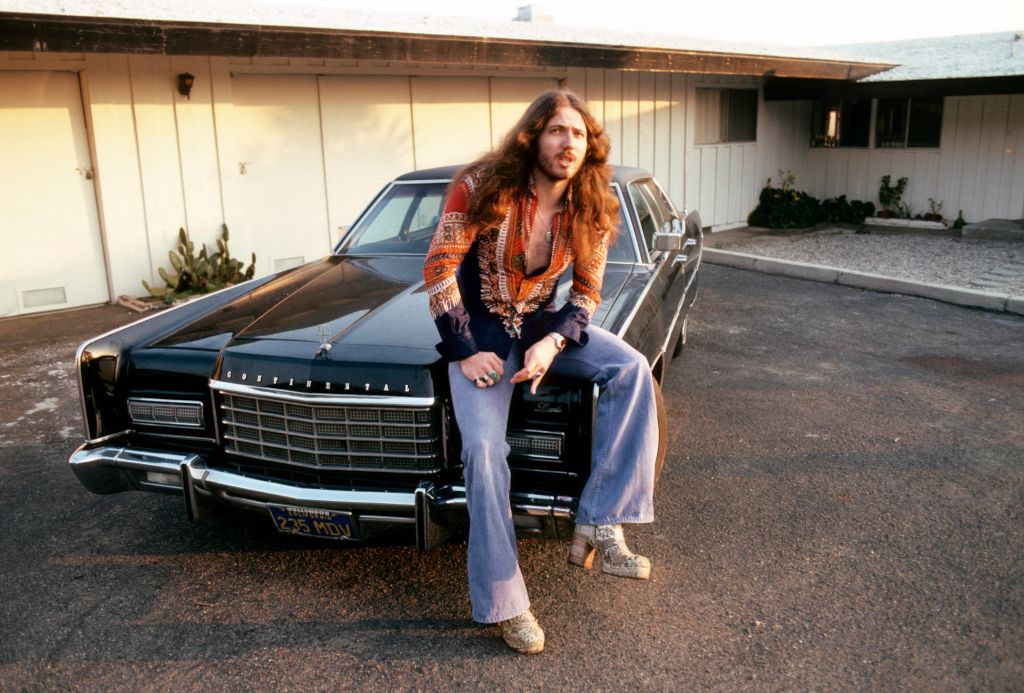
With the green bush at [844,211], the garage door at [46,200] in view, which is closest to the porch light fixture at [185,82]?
the garage door at [46,200]

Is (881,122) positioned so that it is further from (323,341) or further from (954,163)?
(323,341)

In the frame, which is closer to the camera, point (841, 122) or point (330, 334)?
point (330, 334)

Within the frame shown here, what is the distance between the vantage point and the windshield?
195 inches

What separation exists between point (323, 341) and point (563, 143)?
Result: 3.96 ft

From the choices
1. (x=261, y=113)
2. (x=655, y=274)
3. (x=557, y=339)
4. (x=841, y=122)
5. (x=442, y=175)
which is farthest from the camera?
(x=841, y=122)

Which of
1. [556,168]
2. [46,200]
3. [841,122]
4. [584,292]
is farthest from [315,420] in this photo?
[841,122]

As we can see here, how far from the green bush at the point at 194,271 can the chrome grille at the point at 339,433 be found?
19.4 ft

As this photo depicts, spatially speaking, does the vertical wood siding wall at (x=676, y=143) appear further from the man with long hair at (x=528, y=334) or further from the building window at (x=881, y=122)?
the man with long hair at (x=528, y=334)

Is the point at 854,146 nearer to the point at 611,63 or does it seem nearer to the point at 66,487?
the point at 611,63

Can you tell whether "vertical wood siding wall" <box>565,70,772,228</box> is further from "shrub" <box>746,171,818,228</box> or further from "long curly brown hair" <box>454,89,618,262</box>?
"long curly brown hair" <box>454,89,618,262</box>

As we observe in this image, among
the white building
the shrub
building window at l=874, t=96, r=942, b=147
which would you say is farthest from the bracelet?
building window at l=874, t=96, r=942, b=147

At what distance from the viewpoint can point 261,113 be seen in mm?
9570

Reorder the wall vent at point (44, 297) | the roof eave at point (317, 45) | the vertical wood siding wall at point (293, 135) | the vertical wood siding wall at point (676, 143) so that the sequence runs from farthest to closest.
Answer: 1. the vertical wood siding wall at point (676, 143)
2. the vertical wood siding wall at point (293, 135)
3. the wall vent at point (44, 297)
4. the roof eave at point (317, 45)

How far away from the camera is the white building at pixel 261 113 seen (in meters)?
8.22
